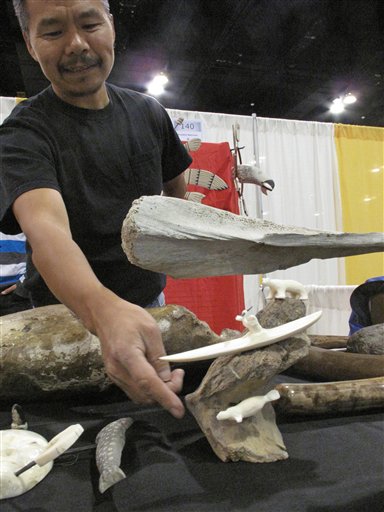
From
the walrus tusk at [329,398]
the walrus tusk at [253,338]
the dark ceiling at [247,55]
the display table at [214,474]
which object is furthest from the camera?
the dark ceiling at [247,55]

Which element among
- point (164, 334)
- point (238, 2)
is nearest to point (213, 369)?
point (164, 334)

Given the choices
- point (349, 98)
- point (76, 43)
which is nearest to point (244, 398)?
point (76, 43)

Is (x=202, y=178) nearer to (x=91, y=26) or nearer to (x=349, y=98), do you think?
(x=91, y=26)

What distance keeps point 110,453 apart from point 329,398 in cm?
47

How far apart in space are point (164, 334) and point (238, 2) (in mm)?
2411

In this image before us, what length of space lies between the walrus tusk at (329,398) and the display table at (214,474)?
24 millimetres

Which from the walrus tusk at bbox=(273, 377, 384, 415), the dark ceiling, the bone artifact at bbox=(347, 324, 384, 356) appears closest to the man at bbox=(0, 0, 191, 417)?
the walrus tusk at bbox=(273, 377, 384, 415)

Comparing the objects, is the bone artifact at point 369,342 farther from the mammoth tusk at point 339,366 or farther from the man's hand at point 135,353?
the man's hand at point 135,353

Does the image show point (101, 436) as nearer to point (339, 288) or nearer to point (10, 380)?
point (10, 380)

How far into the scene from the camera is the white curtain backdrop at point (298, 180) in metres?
3.14

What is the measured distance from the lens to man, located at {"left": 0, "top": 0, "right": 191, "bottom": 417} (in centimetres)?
64

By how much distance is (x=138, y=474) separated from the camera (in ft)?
2.16

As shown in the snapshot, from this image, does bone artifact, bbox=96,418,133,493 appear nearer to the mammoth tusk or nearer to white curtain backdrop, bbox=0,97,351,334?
the mammoth tusk

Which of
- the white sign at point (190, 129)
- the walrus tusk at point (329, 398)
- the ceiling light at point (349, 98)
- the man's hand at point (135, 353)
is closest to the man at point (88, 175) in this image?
the man's hand at point (135, 353)
